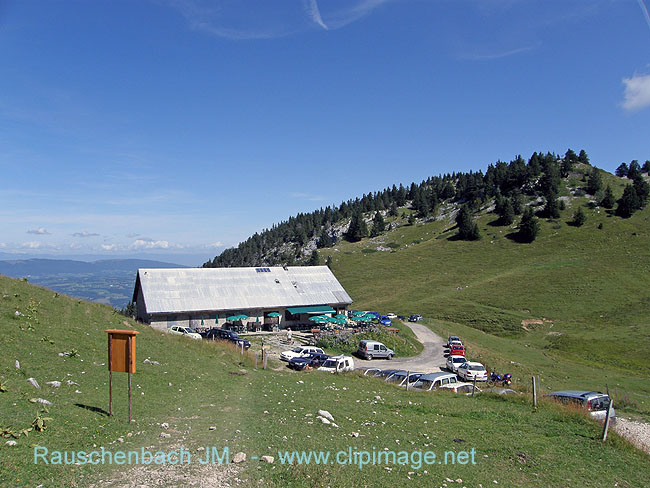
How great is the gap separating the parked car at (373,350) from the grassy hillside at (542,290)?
11334 mm

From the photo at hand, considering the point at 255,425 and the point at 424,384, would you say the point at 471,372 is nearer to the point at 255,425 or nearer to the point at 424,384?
the point at 424,384

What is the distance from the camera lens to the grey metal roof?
46156 mm

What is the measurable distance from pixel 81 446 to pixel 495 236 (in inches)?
4507

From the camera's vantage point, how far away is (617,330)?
5469 cm

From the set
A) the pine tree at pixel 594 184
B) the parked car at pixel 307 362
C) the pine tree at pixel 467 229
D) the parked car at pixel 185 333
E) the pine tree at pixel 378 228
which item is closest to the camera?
the parked car at pixel 307 362

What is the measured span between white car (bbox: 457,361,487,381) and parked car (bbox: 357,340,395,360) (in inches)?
302

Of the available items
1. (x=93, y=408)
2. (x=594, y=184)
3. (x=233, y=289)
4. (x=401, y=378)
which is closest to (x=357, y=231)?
(x=594, y=184)

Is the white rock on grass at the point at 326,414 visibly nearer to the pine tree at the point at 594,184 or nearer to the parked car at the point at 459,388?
the parked car at the point at 459,388

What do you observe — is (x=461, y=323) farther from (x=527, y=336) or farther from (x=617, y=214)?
(x=617, y=214)

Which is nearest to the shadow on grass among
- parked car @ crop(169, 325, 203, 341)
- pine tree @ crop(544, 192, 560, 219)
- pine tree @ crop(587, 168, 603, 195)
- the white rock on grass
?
the white rock on grass

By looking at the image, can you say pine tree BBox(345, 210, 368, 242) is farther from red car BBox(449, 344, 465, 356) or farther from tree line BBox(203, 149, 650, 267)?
red car BBox(449, 344, 465, 356)

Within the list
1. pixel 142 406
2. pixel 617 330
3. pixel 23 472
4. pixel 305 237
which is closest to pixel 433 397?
pixel 142 406

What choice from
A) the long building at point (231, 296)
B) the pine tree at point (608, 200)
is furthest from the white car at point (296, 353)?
the pine tree at point (608, 200)

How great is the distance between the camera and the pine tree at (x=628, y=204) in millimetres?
102125
